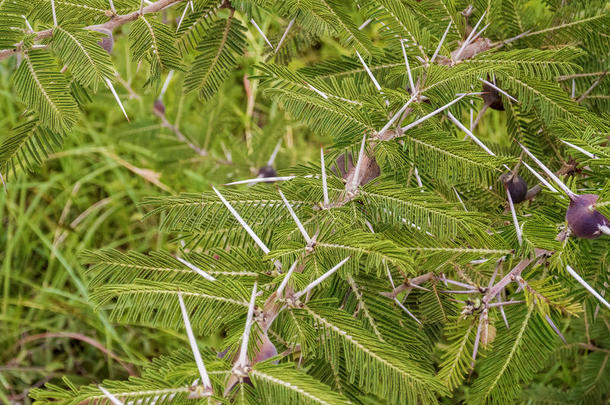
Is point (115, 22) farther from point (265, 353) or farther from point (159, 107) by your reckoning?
point (159, 107)

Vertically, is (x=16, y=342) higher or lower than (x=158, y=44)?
lower

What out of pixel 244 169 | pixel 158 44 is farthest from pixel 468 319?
pixel 244 169

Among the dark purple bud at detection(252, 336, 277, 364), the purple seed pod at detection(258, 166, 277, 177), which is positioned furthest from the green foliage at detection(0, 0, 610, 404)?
the purple seed pod at detection(258, 166, 277, 177)

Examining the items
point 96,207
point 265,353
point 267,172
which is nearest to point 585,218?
point 265,353

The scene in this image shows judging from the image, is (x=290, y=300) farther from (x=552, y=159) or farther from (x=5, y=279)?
(x=5, y=279)

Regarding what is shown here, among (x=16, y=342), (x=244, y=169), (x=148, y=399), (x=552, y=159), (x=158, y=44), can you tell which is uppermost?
(x=158, y=44)

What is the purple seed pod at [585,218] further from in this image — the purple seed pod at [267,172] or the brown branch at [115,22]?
the purple seed pod at [267,172]
